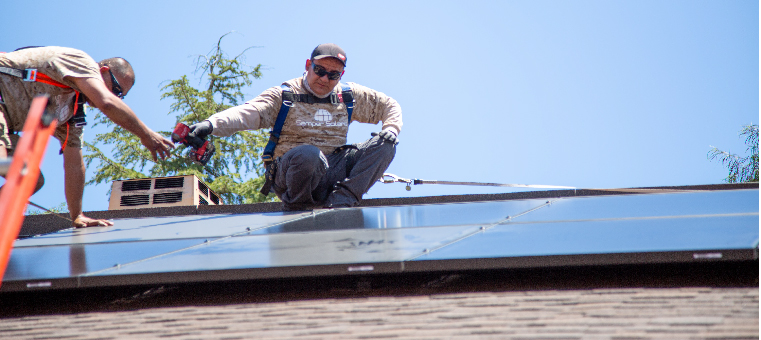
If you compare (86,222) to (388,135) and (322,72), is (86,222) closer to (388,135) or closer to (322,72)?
(322,72)

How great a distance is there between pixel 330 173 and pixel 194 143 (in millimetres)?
1112

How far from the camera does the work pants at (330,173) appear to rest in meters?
5.41

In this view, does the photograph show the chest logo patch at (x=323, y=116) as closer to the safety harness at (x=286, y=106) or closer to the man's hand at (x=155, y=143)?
the safety harness at (x=286, y=106)

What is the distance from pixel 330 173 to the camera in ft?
19.0

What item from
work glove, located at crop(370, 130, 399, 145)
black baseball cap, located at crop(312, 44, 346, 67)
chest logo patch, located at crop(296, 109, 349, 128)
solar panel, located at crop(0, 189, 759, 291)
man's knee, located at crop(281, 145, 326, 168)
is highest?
black baseball cap, located at crop(312, 44, 346, 67)

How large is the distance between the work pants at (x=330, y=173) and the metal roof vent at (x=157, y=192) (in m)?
5.00

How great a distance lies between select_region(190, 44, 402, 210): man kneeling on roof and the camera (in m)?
5.61

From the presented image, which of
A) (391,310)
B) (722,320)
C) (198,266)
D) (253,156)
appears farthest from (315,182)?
(253,156)

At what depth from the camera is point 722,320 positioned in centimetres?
218

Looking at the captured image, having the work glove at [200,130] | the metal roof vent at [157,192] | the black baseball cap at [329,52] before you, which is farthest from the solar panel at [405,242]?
the metal roof vent at [157,192]

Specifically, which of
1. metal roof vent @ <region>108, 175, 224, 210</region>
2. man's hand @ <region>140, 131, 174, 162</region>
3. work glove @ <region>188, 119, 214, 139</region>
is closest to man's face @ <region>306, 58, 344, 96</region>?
work glove @ <region>188, 119, 214, 139</region>

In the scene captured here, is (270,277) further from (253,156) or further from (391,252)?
(253,156)

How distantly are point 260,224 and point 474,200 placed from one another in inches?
77.3

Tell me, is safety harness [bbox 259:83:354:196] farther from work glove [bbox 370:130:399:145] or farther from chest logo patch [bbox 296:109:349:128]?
work glove [bbox 370:130:399:145]
